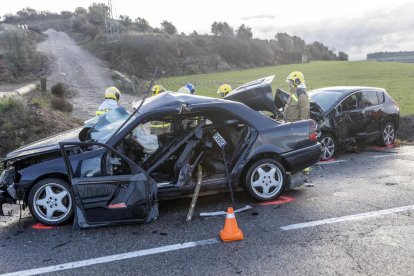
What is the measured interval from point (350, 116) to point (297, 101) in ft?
6.31

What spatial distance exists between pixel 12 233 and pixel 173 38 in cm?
5619

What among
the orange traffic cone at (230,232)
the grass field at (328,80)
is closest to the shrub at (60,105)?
the orange traffic cone at (230,232)

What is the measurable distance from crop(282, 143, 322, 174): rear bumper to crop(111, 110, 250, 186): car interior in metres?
0.72

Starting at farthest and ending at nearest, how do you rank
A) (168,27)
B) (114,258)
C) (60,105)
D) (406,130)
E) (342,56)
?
1. (342,56)
2. (168,27)
3. (60,105)
4. (406,130)
5. (114,258)

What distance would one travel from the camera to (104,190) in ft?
16.0

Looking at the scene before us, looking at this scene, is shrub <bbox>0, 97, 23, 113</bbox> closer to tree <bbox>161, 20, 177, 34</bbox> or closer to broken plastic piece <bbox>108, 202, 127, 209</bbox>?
broken plastic piece <bbox>108, 202, 127, 209</bbox>

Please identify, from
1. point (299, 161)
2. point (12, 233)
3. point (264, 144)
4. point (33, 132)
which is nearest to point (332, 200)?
point (299, 161)

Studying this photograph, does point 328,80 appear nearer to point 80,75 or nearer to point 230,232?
point 80,75

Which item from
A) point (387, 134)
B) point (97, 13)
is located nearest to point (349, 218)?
point (387, 134)

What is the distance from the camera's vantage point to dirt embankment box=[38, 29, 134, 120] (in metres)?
19.4

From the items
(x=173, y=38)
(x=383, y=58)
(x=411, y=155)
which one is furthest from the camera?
(x=383, y=58)

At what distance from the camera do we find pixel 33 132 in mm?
10070

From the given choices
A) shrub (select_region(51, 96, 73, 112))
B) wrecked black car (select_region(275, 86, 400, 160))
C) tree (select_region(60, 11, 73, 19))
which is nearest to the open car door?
wrecked black car (select_region(275, 86, 400, 160))

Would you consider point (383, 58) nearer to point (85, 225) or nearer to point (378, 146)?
point (378, 146)
